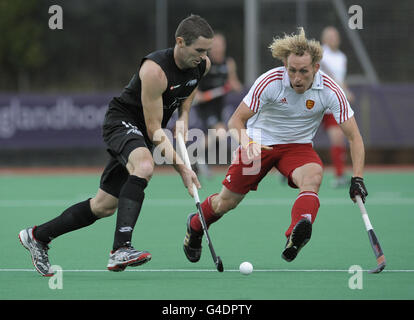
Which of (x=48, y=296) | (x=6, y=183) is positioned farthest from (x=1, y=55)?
(x=48, y=296)

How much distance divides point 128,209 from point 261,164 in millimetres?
1020

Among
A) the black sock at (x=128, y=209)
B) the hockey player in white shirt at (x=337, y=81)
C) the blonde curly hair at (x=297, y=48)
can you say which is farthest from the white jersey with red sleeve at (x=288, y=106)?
the hockey player in white shirt at (x=337, y=81)

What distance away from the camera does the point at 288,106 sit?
18.2 feet

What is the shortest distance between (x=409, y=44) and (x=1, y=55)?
6938 millimetres

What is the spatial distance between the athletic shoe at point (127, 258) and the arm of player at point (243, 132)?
91cm

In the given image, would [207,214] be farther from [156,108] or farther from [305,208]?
[156,108]

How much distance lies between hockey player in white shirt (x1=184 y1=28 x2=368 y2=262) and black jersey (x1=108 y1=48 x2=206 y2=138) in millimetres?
343

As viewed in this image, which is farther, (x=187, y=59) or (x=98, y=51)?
(x=98, y=51)

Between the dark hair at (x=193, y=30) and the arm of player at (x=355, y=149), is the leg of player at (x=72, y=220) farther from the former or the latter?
the arm of player at (x=355, y=149)

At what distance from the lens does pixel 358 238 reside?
6.83 m

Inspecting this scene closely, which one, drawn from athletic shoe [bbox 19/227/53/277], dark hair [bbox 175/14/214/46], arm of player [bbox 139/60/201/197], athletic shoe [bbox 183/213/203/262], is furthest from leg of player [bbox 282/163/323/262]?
athletic shoe [bbox 19/227/53/277]

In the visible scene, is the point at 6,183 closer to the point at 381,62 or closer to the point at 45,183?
the point at 45,183

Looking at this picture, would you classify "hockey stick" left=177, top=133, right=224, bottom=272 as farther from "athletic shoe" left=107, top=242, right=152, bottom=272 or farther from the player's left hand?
the player's left hand

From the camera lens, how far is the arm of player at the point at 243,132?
5410 millimetres
